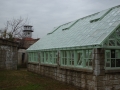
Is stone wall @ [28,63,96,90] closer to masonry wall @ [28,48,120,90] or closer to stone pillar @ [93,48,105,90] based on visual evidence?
masonry wall @ [28,48,120,90]

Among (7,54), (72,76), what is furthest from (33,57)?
(72,76)

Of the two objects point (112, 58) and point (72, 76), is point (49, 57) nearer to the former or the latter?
point (72, 76)

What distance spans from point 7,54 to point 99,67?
51.5 feet

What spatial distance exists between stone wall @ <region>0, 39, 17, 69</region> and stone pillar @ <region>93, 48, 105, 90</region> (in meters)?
15.3

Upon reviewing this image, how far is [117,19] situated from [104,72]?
3683mm

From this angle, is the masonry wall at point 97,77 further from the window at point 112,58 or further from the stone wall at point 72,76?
the window at point 112,58

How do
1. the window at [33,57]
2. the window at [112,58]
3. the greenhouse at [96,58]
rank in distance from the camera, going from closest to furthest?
the greenhouse at [96,58]
the window at [112,58]
the window at [33,57]

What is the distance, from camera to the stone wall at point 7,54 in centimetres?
2235

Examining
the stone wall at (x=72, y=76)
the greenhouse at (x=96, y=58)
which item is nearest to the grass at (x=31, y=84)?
the stone wall at (x=72, y=76)

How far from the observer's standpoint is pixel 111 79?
10578mm

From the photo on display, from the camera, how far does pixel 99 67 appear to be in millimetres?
10281

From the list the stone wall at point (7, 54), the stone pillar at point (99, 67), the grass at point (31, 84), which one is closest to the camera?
the stone pillar at point (99, 67)

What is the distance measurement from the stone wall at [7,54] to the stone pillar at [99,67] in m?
15.3

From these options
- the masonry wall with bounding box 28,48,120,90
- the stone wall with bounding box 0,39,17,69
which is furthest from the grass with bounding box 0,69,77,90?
the stone wall with bounding box 0,39,17,69
